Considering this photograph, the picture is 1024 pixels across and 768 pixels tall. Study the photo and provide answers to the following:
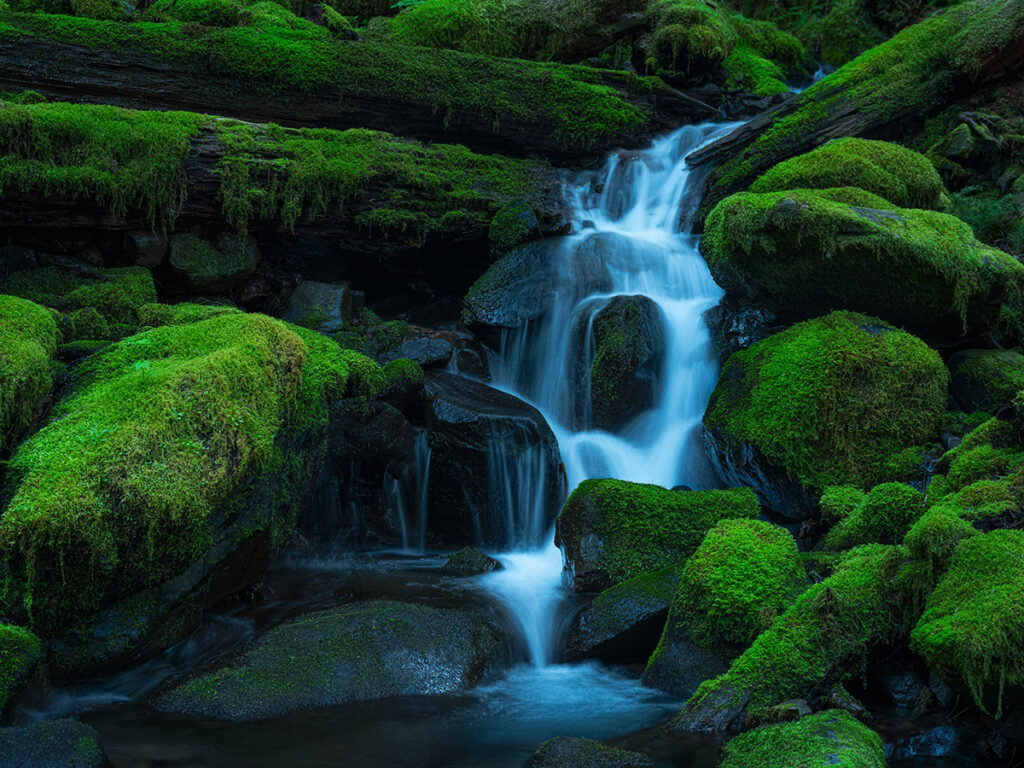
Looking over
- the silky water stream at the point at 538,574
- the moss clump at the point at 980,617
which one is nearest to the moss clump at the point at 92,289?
the silky water stream at the point at 538,574

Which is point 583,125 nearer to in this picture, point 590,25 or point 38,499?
point 590,25

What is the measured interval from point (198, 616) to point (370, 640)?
1.31 m

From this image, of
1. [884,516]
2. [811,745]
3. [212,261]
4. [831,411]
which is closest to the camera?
[811,745]

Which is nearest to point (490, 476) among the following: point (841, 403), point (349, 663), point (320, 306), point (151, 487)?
point (349, 663)

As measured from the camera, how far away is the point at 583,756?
3.76 metres

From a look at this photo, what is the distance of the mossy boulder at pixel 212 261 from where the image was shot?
8.69m

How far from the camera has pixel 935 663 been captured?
3629 millimetres

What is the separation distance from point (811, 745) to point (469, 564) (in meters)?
3.97

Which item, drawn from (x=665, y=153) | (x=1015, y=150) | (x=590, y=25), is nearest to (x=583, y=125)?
(x=665, y=153)

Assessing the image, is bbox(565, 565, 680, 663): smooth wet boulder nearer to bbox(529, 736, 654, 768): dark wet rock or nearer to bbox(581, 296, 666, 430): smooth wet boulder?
bbox(529, 736, 654, 768): dark wet rock

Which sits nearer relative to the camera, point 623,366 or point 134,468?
point 134,468

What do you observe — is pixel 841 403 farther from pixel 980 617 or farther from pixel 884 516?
pixel 980 617

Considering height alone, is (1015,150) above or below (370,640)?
above

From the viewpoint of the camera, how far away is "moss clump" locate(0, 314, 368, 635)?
3.99m
